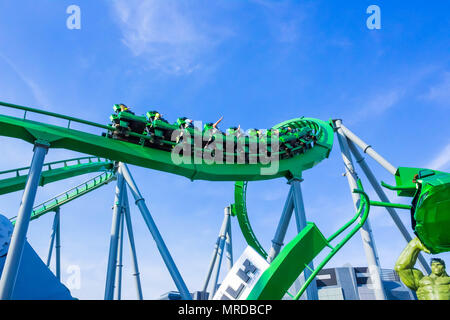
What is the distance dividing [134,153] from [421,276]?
632 cm

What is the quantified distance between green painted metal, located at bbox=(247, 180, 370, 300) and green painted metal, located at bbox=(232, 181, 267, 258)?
8974mm

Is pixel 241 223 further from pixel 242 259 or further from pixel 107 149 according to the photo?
pixel 242 259

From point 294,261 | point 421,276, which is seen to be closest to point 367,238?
point 421,276

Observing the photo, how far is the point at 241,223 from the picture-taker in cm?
1463

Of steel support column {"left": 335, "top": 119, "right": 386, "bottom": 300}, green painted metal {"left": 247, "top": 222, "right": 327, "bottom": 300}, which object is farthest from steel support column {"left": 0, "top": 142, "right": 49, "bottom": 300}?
steel support column {"left": 335, "top": 119, "right": 386, "bottom": 300}

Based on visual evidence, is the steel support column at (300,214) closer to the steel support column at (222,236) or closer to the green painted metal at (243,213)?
the green painted metal at (243,213)

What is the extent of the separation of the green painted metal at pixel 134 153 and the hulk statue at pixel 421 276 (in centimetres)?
401

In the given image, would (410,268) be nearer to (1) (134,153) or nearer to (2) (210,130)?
(2) (210,130)

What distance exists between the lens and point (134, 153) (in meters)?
8.16

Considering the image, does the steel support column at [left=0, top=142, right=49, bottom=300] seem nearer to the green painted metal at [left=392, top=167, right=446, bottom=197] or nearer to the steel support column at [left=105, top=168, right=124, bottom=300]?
the steel support column at [left=105, top=168, right=124, bottom=300]

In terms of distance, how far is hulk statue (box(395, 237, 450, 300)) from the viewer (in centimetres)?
637

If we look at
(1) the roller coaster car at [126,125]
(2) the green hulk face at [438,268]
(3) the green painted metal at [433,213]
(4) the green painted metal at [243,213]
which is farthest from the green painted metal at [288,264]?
(4) the green painted metal at [243,213]

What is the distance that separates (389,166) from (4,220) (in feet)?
34.7
